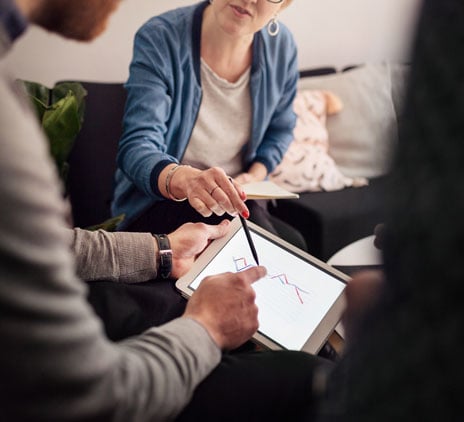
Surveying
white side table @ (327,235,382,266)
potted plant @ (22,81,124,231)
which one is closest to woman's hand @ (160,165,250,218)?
potted plant @ (22,81,124,231)

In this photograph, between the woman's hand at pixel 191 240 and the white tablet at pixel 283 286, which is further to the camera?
the woman's hand at pixel 191 240

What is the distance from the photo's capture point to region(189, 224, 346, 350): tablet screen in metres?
0.95

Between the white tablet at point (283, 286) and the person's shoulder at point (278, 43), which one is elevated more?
the person's shoulder at point (278, 43)

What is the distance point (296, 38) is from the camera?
2229 millimetres

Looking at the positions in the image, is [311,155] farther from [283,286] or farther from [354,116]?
[283,286]

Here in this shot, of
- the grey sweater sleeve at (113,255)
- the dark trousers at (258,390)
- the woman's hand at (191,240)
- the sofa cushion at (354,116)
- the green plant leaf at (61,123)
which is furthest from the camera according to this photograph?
the sofa cushion at (354,116)

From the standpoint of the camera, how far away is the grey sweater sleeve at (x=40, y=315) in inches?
18.1

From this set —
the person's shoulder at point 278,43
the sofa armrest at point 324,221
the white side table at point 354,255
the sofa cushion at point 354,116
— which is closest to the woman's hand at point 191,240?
the white side table at point 354,255

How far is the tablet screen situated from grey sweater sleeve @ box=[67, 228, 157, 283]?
0.33 ft

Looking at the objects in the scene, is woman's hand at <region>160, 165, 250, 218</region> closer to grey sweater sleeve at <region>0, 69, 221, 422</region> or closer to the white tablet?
the white tablet

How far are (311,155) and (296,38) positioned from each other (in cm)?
60

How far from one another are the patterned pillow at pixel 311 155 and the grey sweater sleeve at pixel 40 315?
4.40 ft

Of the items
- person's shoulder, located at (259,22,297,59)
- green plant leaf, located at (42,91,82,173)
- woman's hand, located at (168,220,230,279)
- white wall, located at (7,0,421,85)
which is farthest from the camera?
white wall, located at (7,0,421,85)

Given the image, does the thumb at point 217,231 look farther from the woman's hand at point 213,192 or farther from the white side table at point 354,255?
the white side table at point 354,255
